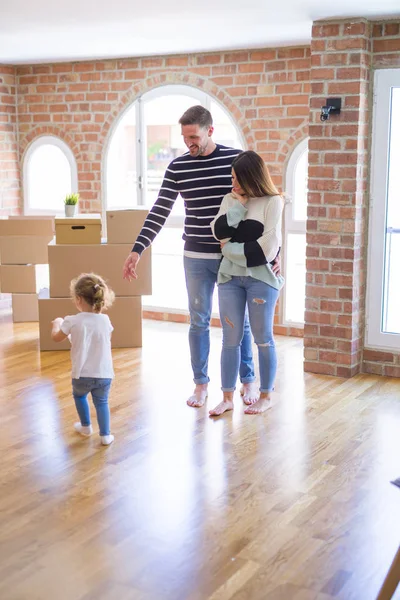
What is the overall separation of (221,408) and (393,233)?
1636 mm

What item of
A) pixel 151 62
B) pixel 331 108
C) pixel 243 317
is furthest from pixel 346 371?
pixel 151 62

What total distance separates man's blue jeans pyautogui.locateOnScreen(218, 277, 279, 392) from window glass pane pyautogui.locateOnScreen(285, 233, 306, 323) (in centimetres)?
211

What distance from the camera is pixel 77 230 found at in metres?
5.56

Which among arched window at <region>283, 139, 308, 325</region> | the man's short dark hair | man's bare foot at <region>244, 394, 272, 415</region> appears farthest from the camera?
arched window at <region>283, 139, 308, 325</region>

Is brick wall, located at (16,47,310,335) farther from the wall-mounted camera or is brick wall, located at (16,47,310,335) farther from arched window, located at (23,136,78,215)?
the wall-mounted camera

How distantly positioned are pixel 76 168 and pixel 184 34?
2038 mm

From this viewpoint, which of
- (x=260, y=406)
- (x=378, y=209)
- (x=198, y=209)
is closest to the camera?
(x=198, y=209)

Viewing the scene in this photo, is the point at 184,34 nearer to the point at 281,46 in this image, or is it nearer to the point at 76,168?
the point at 281,46

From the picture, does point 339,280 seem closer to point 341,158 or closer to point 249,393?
point 341,158

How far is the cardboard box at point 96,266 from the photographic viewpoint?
5562 mm

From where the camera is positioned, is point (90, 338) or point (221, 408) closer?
point (90, 338)

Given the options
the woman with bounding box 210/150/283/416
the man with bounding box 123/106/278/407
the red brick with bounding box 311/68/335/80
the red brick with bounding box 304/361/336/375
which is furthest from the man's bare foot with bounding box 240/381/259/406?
the red brick with bounding box 311/68/335/80

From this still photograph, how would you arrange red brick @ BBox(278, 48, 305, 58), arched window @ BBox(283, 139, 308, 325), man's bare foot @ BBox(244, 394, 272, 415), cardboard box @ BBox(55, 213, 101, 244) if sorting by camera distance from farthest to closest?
arched window @ BBox(283, 139, 308, 325) < red brick @ BBox(278, 48, 305, 58) < cardboard box @ BBox(55, 213, 101, 244) < man's bare foot @ BBox(244, 394, 272, 415)

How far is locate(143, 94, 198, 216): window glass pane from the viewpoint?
6.55m
